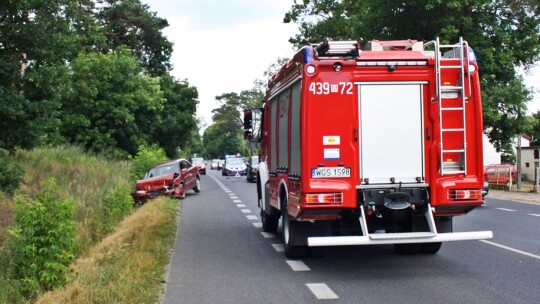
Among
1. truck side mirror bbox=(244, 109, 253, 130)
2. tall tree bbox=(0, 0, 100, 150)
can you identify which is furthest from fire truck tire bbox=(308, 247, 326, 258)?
tall tree bbox=(0, 0, 100, 150)

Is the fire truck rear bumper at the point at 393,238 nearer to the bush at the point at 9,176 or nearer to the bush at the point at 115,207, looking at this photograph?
the bush at the point at 115,207

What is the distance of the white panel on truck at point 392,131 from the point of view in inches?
305

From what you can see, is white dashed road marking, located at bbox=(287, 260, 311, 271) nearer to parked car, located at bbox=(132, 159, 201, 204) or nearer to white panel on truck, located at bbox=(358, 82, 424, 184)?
white panel on truck, located at bbox=(358, 82, 424, 184)

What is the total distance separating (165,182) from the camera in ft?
66.5

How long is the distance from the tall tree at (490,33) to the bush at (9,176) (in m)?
15.9

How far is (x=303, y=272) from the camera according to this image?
801 centimetres

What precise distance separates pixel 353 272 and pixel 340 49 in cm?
309

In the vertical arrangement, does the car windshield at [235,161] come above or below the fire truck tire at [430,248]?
above

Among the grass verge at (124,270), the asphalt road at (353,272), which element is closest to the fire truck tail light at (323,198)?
the asphalt road at (353,272)

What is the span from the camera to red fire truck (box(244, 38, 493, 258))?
758cm

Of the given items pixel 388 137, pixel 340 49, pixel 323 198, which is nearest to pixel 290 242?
pixel 323 198

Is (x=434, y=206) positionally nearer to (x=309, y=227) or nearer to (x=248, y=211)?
(x=309, y=227)

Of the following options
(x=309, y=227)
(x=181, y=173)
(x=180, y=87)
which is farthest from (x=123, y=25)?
(x=309, y=227)

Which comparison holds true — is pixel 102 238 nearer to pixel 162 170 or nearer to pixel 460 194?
pixel 460 194
